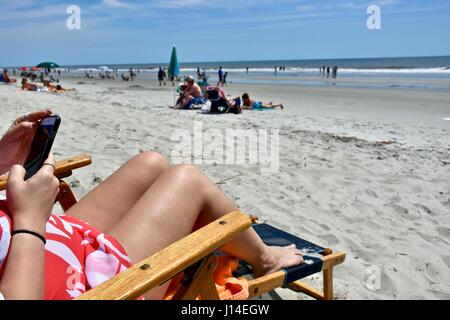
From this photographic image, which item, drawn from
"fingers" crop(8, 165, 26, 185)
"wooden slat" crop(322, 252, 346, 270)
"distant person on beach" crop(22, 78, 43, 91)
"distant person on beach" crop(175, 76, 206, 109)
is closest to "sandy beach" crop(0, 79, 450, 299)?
"wooden slat" crop(322, 252, 346, 270)

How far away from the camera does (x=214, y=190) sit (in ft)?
6.25

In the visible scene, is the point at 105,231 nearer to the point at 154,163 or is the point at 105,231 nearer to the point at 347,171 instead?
the point at 154,163

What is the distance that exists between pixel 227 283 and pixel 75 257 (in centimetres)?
78

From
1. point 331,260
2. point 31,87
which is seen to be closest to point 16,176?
point 331,260

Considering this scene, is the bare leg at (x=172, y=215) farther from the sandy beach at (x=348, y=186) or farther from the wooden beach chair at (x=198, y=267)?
the sandy beach at (x=348, y=186)

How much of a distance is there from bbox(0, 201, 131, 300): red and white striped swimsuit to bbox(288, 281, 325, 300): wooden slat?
131 cm

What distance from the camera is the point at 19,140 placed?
5.96ft

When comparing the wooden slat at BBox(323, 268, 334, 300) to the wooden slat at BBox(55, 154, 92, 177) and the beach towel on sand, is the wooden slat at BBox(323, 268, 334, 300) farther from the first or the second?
the wooden slat at BBox(55, 154, 92, 177)

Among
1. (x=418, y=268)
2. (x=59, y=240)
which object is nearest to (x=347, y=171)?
(x=418, y=268)

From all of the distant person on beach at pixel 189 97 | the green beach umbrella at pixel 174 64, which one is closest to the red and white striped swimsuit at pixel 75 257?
the distant person on beach at pixel 189 97

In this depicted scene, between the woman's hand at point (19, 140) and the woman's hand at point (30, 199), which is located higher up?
the woman's hand at point (19, 140)

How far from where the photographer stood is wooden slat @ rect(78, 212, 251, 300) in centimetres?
118

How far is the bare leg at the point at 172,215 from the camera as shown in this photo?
168 centimetres

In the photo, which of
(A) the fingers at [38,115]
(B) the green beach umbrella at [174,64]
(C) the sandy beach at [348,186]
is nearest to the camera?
(A) the fingers at [38,115]
